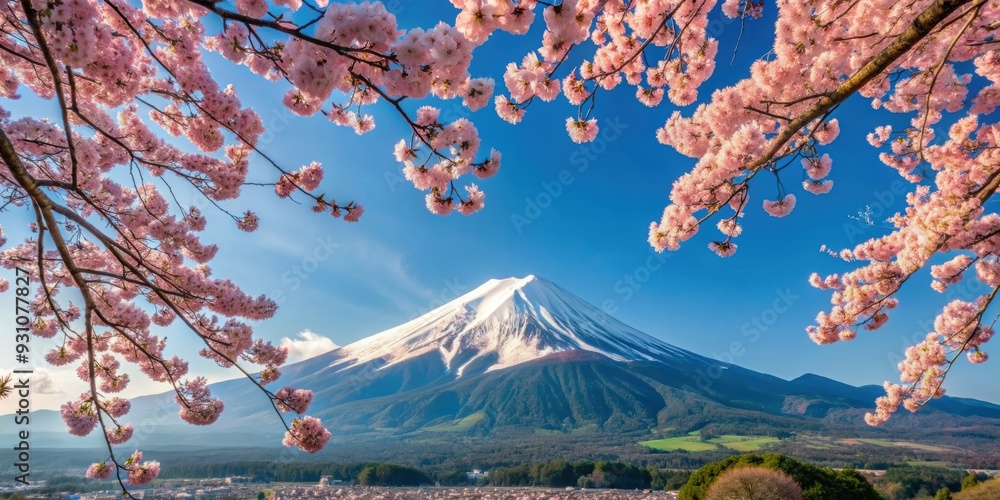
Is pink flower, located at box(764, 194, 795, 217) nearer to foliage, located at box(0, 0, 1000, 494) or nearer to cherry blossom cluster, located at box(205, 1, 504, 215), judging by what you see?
foliage, located at box(0, 0, 1000, 494)

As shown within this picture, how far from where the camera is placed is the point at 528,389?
92750mm

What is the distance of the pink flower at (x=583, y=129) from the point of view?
3.82 m

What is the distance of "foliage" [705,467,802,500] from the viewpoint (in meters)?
9.45

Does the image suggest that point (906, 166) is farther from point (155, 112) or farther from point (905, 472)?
point (905, 472)

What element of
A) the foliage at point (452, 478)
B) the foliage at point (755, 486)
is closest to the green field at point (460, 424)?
the foliage at point (452, 478)

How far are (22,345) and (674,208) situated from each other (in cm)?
649

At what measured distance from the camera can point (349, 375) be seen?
404 feet

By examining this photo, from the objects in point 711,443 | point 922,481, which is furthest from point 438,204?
point 711,443

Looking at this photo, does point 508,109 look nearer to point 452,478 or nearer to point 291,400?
point 291,400

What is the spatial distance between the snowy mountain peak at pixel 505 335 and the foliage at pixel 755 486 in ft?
318

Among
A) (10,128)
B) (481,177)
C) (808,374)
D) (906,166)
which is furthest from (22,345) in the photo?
(808,374)

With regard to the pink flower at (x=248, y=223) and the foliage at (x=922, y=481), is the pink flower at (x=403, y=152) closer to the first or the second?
the pink flower at (x=248, y=223)

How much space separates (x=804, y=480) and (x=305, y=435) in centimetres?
1252

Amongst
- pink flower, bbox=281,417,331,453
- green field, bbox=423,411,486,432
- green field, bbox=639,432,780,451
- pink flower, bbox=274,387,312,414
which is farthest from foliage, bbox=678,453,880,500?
green field, bbox=423,411,486,432
